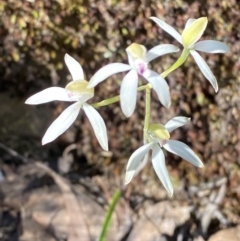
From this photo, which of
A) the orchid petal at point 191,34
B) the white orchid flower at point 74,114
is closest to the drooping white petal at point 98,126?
the white orchid flower at point 74,114

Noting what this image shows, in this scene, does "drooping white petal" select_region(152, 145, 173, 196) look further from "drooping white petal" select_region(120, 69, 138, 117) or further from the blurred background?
the blurred background

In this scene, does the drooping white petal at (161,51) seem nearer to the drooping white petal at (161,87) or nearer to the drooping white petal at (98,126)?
the drooping white petal at (161,87)

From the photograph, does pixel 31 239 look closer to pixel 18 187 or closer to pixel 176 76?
pixel 18 187

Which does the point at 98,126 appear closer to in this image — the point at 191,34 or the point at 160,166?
the point at 160,166

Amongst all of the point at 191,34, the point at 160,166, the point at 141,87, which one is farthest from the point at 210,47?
the point at 160,166

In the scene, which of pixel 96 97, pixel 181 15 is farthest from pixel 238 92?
pixel 96 97

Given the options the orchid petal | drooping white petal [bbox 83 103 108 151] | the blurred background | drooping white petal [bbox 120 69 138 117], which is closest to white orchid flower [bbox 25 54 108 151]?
drooping white petal [bbox 83 103 108 151]
